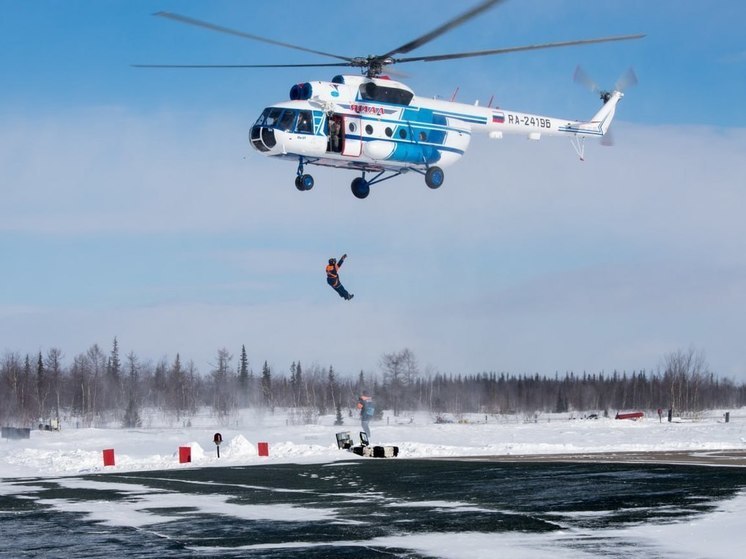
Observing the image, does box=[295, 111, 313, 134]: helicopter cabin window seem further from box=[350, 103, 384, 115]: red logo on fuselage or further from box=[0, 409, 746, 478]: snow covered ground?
box=[0, 409, 746, 478]: snow covered ground

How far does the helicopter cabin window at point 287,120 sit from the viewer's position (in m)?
32.6

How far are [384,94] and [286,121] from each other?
3.86m

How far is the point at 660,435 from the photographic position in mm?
50375

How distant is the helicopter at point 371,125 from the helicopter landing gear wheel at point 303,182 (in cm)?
3

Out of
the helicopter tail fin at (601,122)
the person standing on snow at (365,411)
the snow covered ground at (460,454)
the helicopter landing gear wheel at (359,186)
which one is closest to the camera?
the snow covered ground at (460,454)

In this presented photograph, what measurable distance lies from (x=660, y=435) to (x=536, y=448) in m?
19.8

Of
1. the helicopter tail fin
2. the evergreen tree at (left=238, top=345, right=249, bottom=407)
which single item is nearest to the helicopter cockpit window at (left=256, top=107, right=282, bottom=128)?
the helicopter tail fin

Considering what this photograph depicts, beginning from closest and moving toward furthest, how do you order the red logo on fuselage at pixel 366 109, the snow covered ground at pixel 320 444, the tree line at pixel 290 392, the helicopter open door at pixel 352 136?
the snow covered ground at pixel 320 444, the helicopter open door at pixel 352 136, the red logo on fuselage at pixel 366 109, the tree line at pixel 290 392

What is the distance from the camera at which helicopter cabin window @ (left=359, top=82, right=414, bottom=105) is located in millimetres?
34406

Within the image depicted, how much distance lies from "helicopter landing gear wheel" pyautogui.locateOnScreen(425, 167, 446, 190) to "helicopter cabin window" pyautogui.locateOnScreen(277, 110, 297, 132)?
5605 mm

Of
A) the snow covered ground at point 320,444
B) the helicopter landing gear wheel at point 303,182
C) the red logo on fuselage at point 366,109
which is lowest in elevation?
the snow covered ground at point 320,444

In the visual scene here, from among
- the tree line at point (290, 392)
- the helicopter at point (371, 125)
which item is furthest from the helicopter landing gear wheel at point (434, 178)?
the tree line at point (290, 392)

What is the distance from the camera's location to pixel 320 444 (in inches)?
1918

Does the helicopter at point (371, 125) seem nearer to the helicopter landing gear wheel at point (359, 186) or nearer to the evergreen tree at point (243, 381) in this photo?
the helicopter landing gear wheel at point (359, 186)
